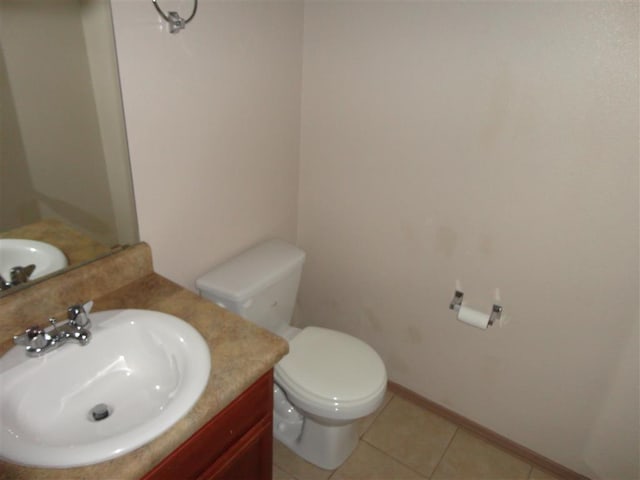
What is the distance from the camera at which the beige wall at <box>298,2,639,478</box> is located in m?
1.36

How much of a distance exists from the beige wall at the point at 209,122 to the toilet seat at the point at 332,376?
1.57 ft

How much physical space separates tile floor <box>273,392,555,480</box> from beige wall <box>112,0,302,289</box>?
93 centimetres

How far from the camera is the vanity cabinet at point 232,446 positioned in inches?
37.7

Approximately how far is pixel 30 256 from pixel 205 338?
50 cm

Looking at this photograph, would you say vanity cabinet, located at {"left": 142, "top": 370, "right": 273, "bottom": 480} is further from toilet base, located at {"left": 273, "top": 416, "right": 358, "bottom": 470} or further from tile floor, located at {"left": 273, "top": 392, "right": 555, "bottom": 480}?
tile floor, located at {"left": 273, "top": 392, "right": 555, "bottom": 480}

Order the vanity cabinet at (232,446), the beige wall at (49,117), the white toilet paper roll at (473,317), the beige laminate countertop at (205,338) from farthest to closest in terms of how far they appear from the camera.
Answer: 1. the white toilet paper roll at (473,317)
2. the beige wall at (49,117)
3. the vanity cabinet at (232,446)
4. the beige laminate countertop at (205,338)

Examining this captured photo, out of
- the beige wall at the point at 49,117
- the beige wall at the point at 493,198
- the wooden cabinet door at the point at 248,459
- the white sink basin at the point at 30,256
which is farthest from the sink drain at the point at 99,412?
the beige wall at the point at 493,198

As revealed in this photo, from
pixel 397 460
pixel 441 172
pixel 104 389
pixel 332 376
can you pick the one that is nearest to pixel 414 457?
pixel 397 460

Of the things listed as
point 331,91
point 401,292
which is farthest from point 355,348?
point 331,91

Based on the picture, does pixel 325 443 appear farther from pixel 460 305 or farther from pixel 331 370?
pixel 460 305

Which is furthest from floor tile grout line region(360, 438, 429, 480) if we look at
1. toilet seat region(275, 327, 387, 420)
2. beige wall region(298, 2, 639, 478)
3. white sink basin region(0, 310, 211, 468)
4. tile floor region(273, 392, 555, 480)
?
white sink basin region(0, 310, 211, 468)

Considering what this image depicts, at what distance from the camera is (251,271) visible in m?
1.69

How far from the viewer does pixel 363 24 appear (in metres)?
1.63

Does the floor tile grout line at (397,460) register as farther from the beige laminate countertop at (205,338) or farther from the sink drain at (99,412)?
the sink drain at (99,412)
